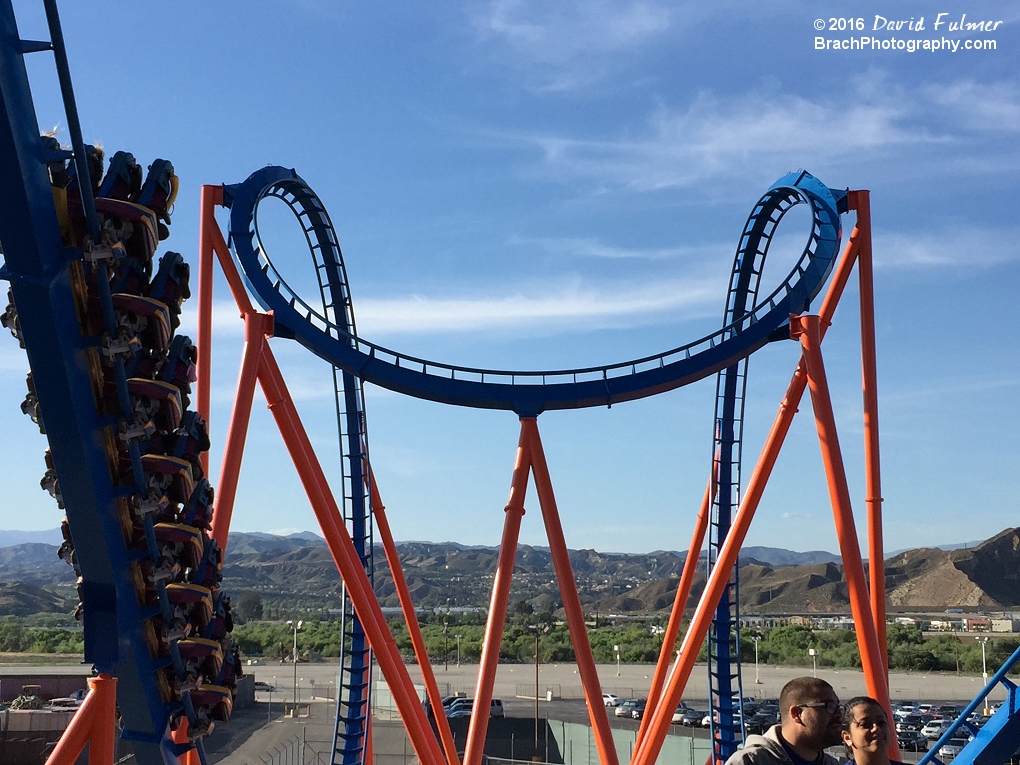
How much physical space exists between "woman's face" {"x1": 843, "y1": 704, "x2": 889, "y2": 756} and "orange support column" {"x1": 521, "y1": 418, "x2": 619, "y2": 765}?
868 centimetres

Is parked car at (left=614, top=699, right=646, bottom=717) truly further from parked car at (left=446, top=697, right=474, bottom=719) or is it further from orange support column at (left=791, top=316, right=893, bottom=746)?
orange support column at (left=791, top=316, right=893, bottom=746)

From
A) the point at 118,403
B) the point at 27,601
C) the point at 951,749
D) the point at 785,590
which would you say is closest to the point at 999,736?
the point at 118,403

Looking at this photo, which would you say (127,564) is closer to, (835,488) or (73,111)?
(73,111)

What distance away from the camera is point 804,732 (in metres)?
3.01


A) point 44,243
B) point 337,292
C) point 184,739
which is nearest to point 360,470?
point 337,292

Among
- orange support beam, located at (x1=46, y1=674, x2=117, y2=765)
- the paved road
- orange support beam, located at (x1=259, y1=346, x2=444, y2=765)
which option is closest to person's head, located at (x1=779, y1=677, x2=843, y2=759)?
orange support beam, located at (x1=46, y1=674, x2=117, y2=765)

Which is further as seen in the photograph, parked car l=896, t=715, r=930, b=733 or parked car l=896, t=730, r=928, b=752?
parked car l=896, t=715, r=930, b=733

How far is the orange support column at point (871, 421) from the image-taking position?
11.8 metres

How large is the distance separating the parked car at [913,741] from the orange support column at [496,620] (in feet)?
54.6

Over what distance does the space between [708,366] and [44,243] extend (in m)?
7.97

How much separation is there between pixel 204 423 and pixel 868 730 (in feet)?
18.2

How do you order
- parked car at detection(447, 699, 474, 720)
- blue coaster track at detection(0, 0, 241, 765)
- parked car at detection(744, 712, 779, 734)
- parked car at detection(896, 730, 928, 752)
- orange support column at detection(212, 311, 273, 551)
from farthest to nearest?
parked car at detection(447, 699, 474, 720), parked car at detection(744, 712, 779, 734), parked car at detection(896, 730, 928, 752), orange support column at detection(212, 311, 273, 551), blue coaster track at detection(0, 0, 241, 765)

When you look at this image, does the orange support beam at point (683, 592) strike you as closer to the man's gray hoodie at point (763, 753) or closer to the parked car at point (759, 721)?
the man's gray hoodie at point (763, 753)

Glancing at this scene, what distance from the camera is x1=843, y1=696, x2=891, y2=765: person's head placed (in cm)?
317
